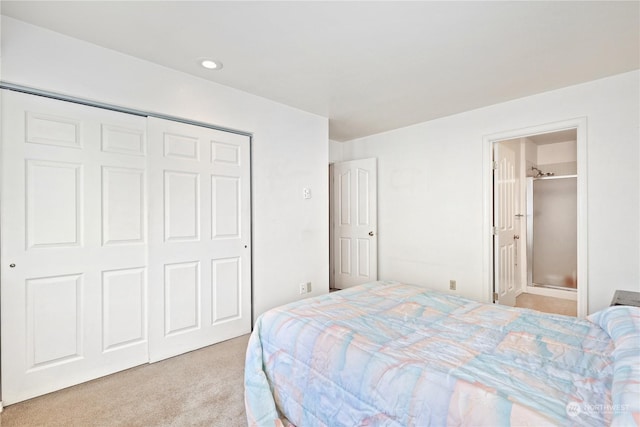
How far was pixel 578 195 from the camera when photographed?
2.78 m

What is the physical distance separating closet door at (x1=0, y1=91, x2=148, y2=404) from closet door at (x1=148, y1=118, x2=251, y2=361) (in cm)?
12

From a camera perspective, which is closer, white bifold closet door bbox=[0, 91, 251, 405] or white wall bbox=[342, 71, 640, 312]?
white bifold closet door bbox=[0, 91, 251, 405]

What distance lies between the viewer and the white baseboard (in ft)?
13.4

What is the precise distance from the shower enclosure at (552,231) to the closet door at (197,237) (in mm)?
4295

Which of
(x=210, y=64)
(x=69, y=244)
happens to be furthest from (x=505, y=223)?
(x=69, y=244)

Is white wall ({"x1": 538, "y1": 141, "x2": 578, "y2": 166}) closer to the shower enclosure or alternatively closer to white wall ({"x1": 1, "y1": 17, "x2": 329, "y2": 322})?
the shower enclosure

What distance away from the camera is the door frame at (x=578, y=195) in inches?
107

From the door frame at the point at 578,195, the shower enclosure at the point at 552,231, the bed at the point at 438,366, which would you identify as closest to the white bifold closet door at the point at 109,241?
the bed at the point at 438,366

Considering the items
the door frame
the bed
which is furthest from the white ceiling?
the bed

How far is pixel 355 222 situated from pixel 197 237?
2.45 meters

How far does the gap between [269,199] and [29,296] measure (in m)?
1.96

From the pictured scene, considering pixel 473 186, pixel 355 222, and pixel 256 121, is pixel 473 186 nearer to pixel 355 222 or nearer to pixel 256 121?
pixel 355 222
